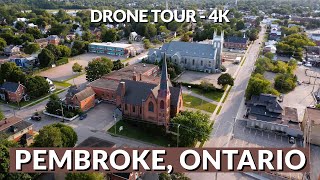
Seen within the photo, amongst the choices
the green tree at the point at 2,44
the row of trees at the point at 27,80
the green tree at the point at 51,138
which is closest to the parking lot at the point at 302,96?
the green tree at the point at 51,138

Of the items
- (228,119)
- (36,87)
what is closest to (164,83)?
(228,119)

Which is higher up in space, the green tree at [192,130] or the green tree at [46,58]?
the green tree at [46,58]

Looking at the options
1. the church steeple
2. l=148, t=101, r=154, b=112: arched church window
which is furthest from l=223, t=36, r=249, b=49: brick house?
the church steeple

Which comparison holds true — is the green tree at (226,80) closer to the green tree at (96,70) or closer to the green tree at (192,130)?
the green tree at (192,130)

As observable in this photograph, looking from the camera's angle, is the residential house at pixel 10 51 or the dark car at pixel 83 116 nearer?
the dark car at pixel 83 116

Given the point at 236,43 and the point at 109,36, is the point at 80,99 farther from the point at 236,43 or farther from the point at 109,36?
the point at 236,43
